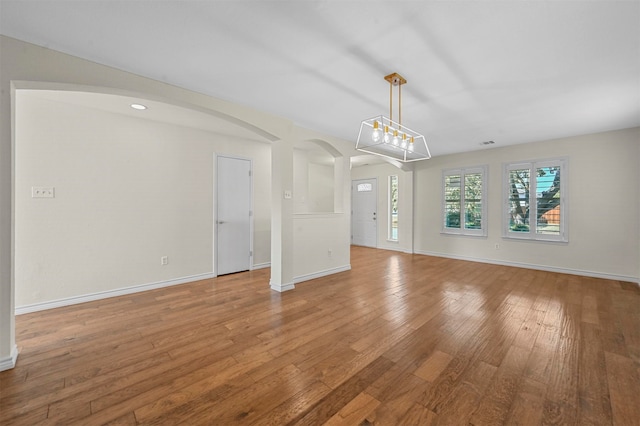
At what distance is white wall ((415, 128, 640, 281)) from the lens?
4387mm

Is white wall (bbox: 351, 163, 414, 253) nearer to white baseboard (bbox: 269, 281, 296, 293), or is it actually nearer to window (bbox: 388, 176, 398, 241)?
window (bbox: 388, 176, 398, 241)

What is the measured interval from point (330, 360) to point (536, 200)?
5.55 meters

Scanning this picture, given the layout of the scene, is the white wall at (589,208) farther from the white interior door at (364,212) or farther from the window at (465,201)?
the white interior door at (364,212)

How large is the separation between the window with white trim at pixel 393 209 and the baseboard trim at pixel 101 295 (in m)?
5.24

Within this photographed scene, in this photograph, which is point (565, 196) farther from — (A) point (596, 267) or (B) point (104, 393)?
(B) point (104, 393)

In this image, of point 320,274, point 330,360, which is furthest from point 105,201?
point 330,360

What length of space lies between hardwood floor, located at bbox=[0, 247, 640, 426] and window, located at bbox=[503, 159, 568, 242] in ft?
5.74

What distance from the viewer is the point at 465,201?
623cm

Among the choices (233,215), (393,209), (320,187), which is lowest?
(233,215)

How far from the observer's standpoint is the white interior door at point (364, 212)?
8.10 m

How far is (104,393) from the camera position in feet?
5.73

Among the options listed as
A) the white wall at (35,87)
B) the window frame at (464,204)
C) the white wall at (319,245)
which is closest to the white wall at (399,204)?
the window frame at (464,204)

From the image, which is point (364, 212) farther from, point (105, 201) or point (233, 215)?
point (105, 201)

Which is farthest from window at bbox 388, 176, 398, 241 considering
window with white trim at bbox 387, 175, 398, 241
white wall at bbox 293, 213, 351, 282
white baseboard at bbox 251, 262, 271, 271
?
white baseboard at bbox 251, 262, 271, 271
